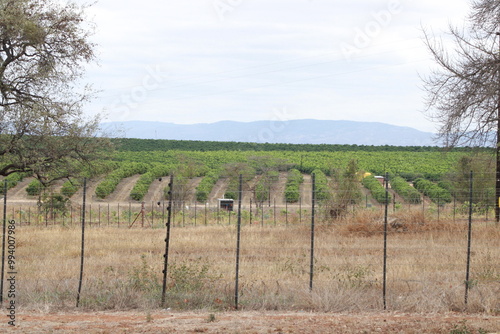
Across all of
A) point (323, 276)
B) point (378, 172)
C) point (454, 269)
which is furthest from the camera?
point (378, 172)

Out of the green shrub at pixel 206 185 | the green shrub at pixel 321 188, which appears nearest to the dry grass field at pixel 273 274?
the green shrub at pixel 321 188

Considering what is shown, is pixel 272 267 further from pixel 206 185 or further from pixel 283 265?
pixel 206 185

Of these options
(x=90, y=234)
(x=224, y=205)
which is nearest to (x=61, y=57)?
(x=90, y=234)

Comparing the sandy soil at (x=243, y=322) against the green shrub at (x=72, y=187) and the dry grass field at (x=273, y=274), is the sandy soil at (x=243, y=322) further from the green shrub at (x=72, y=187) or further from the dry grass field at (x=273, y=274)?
the green shrub at (x=72, y=187)

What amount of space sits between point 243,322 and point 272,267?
4.14 m

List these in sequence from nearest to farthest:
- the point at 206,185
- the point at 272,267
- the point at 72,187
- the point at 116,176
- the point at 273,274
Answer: the point at 273,274 < the point at 272,267 < the point at 72,187 < the point at 206,185 < the point at 116,176

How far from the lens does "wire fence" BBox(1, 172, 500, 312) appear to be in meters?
9.37

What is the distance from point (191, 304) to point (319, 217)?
10706 millimetres

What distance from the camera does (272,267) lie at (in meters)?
12.2

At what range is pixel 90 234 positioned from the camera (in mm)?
17984

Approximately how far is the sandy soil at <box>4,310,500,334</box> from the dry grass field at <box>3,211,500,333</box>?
0.06 m

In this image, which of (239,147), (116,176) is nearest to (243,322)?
(116,176)

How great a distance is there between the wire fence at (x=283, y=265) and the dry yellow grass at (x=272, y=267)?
0.09ft

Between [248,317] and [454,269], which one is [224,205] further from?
[248,317]
